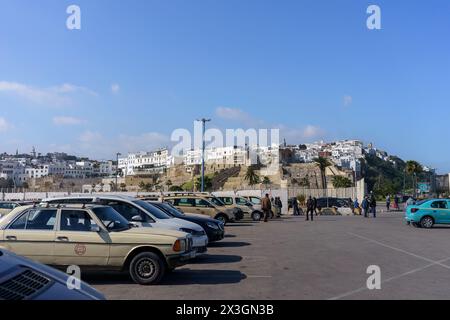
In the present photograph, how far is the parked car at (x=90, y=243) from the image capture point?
9.59 m

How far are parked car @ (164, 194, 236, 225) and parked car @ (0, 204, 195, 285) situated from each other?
14.8 metres

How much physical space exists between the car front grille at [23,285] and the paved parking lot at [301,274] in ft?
14.8

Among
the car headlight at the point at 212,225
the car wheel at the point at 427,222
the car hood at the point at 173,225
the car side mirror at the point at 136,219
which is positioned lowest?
the car wheel at the point at 427,222

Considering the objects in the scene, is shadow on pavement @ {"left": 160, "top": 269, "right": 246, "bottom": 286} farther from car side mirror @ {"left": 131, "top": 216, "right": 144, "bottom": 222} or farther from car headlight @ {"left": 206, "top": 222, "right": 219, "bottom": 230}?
car headlight @ {"left": 206, "top": 222, "right": 219, "bottom": 230}

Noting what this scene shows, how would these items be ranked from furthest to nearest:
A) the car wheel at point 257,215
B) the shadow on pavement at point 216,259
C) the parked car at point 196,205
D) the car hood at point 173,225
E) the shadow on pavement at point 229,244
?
the car wheel at point 257,215 → the parked car at point 196,205 → the shadow on pavement at point 229,244 → the shadow on pavement at point 216,259 → the car hood at point 173,225

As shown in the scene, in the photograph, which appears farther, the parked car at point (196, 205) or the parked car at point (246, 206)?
the parked car at point (246, 206)

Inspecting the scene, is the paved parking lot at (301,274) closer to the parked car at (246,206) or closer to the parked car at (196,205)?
the parked car at (196,205)

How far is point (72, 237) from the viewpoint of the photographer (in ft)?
31.7

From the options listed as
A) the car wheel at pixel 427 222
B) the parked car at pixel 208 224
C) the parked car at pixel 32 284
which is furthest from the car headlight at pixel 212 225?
the car wheel at pixel 427 222

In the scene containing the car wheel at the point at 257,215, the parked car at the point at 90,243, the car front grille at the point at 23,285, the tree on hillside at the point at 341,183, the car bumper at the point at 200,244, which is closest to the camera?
the car front grille at the point at 23,285

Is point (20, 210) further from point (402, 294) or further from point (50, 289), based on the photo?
point (402, 294)

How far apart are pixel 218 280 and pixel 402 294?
367 cm

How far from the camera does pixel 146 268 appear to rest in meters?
9.67
